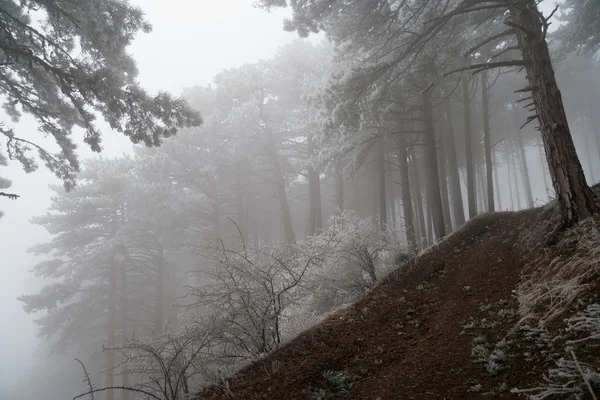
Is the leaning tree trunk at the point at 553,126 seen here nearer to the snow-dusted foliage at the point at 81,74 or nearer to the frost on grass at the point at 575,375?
the frost on grass at the point at 575,375

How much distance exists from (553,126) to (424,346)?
4533mm

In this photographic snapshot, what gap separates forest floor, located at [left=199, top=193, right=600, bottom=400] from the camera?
3.16 metres

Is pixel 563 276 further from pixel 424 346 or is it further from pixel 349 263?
pixel 349 263

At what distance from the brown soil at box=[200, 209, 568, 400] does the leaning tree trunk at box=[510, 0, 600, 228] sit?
124 centimetres

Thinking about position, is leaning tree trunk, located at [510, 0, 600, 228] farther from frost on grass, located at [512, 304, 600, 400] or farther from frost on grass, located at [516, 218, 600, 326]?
frost on grass, located at [512, 304, 600, 400]

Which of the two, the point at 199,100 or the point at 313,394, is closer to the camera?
the point at 313,394

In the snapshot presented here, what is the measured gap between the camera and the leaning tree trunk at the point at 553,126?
5441mm

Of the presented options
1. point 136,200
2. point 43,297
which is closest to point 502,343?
point 136,200

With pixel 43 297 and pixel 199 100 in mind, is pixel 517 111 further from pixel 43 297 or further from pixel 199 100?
pixel 43 297

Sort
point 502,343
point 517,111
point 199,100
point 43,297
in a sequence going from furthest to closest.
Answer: point 517,111
point 199,100
point 43,297
point 502,343

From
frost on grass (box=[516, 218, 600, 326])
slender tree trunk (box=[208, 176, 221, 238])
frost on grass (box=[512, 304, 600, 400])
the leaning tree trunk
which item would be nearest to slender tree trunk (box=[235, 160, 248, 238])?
slender tree trunk (box=[208, 176, 221, 238])

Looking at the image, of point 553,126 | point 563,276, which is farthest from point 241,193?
point 563,276

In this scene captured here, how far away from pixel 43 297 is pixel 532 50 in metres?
27.3

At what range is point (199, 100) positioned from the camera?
23.1 m
